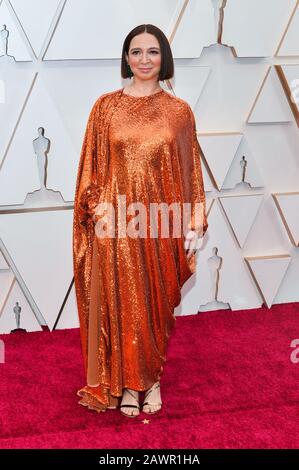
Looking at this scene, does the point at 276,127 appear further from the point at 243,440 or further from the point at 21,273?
the point at 243,440

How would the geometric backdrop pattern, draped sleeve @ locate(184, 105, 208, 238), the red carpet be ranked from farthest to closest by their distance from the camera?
the geometric backdrop pattern, draped sleeve @ locate(184, 105, 208, 238), the red carpet

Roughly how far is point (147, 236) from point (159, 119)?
454 millimetres

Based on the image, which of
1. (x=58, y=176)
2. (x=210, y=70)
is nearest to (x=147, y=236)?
(x=58, y=176)

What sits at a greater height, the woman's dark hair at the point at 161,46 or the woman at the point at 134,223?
the woman's dark hair at the point at 161,46

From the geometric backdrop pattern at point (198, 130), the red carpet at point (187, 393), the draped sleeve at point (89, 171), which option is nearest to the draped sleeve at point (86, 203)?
the draped sleeve at point (89, 171)

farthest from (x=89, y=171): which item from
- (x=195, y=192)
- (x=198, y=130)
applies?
(x=198, y=130)

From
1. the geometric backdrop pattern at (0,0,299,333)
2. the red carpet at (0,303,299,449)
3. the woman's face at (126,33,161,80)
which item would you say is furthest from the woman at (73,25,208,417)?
the geometric backdrop pattern at (0,0,299,333)

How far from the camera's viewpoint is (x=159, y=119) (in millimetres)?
2270

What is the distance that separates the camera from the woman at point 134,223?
89.2 inches

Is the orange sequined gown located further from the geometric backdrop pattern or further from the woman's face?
the geometric backdrop pattern

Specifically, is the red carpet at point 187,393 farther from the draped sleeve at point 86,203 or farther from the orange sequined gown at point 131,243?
the draped sleeve at point 86,203

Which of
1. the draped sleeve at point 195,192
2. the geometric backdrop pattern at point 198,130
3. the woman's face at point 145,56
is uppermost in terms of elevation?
the geometric backdrop pattern at point 198,130

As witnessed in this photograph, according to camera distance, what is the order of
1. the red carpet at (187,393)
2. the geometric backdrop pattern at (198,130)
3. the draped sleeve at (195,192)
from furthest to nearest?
the geometric backdrop pattern at (198,130), the draped sleeve at (195,192), the red carpet at (187,393)

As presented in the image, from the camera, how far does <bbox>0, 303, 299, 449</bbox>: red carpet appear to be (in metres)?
2.25
